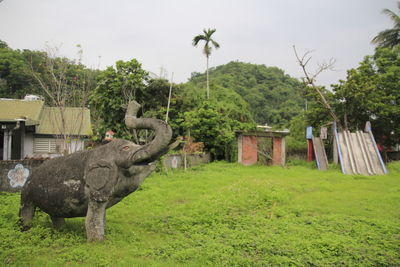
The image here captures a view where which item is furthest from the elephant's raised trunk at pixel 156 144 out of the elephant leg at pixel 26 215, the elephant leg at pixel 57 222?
the elephant leg at pixel 26 215

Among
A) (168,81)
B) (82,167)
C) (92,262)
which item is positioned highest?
(168,81)

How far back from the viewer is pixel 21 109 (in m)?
18.7

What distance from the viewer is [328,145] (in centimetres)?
2170

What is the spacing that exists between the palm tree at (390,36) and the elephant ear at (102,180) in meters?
29.3

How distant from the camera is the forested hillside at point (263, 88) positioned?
3959cm

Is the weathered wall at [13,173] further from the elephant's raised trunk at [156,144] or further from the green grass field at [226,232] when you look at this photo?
the elephant's raised trunk at [156,144]

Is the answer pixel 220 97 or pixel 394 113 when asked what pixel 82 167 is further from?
pixel 220 97

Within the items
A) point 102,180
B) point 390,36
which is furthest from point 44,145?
point 390,36

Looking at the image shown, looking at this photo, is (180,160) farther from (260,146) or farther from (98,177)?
(98,177)

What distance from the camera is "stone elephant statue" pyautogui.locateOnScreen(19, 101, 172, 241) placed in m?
5.06

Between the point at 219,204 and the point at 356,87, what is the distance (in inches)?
583

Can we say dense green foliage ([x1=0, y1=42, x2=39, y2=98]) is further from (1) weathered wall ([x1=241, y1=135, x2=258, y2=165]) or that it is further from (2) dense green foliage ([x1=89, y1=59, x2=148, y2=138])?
(1) weathered wall ([x1=241, y1=135, x2=258, y2=165])

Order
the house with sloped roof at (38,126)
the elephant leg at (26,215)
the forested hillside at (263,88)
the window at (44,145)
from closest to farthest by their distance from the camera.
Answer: the elephant leg at (26,215) → the house with sloped roof at (38,126) → the window at (44,145) → the forested hillside at (263,88)

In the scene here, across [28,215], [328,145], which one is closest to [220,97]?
[328,145]
